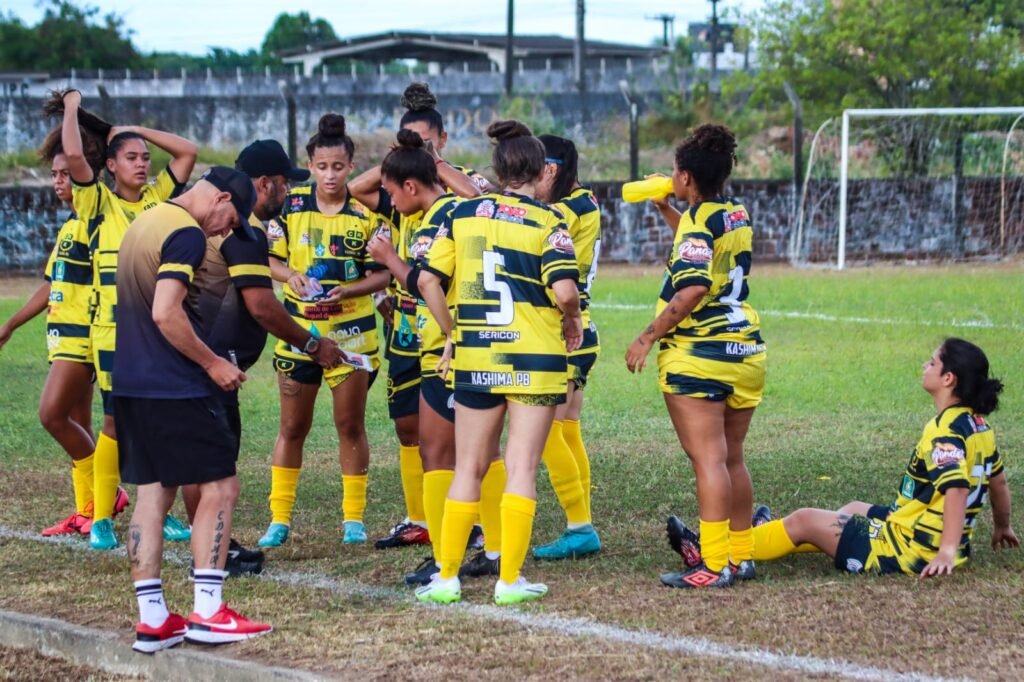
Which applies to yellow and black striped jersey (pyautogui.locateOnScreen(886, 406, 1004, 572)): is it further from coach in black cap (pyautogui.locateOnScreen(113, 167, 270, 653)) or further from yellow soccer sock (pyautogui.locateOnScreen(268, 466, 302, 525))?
yellow soccer sock (pyautogui.locateOnScreen(268, 466, 302, 525))

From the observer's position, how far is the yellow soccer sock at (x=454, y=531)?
5957mm

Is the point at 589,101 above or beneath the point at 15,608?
above

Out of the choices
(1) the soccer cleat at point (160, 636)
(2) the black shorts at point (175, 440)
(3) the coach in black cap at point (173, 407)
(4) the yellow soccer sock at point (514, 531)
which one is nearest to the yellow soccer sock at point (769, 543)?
(4) the yellow soccer sock at point (514, 531)

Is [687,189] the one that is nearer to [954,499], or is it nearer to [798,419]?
[954,499]

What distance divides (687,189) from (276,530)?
296 centimetres

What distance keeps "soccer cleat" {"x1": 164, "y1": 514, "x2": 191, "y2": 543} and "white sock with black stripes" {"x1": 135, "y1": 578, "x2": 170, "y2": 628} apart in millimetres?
1963

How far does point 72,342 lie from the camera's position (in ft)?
25.6

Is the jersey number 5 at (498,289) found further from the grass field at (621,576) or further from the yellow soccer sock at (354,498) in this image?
the yellow soccer sock at (354,498)

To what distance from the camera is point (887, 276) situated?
21.9 m

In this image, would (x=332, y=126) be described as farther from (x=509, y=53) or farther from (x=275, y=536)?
(x=509, y=53)

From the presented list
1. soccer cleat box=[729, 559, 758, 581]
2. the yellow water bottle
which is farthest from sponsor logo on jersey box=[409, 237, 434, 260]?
soccer cleat box=[729, 559, 758, 581]

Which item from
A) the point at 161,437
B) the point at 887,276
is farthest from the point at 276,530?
the point at 887,276

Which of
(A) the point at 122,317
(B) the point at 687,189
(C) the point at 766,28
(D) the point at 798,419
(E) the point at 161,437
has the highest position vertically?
(C) the point at 766,28

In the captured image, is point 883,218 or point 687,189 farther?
point 883,218
